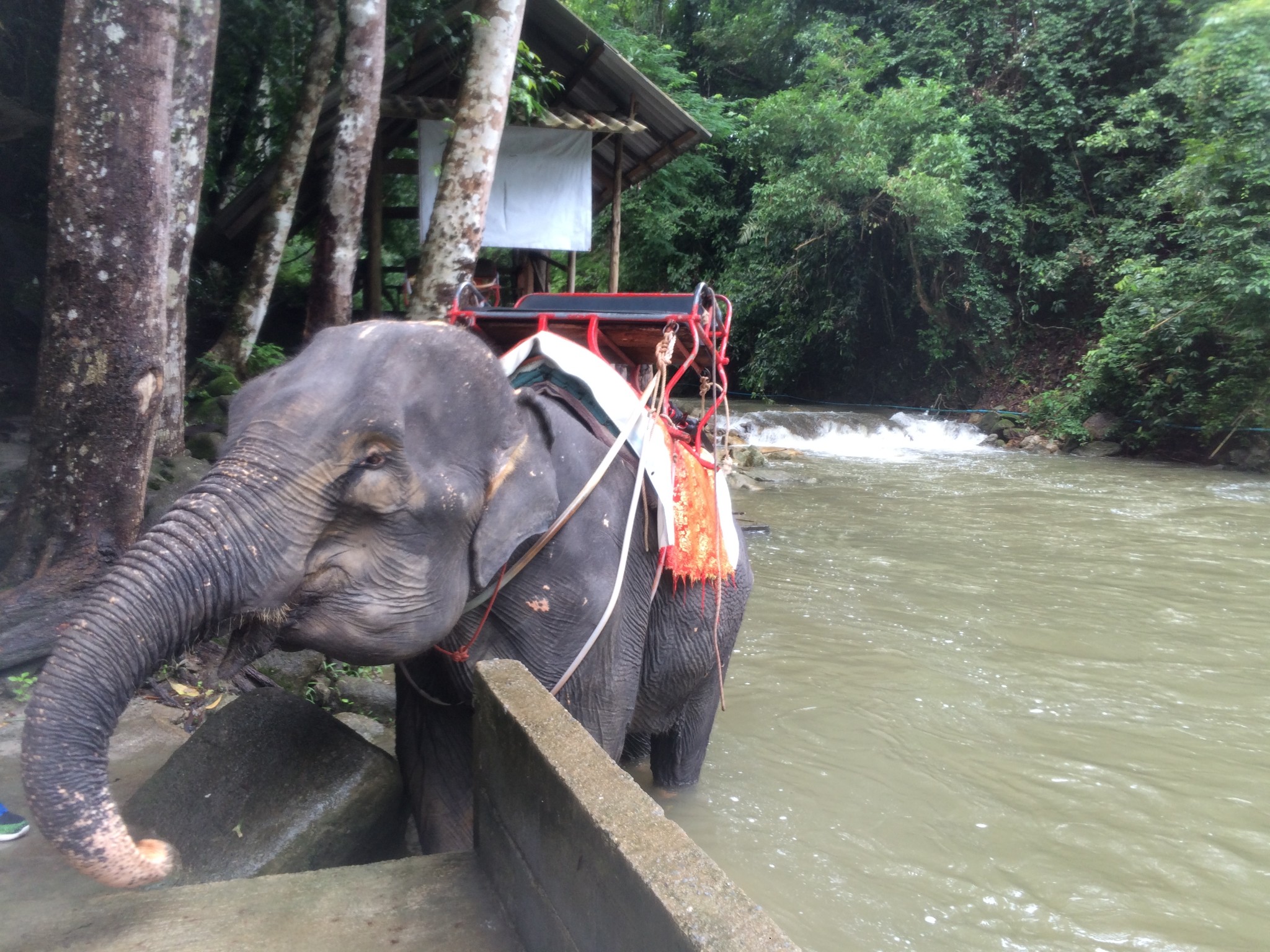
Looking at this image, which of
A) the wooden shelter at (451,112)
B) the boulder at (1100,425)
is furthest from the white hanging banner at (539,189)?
the boulder at (1100,425)

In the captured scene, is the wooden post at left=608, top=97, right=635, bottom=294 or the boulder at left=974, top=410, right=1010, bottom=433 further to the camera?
the boulder at left=974, top=410, right=1010, bottom=433

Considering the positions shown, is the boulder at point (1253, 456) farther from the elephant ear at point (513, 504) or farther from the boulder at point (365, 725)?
the elephant ear at point (513, 504)

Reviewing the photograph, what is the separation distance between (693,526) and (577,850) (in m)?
1.55

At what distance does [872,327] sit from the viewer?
75.9 feet

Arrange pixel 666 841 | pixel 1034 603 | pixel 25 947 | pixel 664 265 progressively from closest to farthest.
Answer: pixel 666 841
pixel 25 947
pixel 1034 603
pixel 664 265

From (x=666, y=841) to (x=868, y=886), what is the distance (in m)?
2.18

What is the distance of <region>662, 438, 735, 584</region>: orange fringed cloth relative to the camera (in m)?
3.29

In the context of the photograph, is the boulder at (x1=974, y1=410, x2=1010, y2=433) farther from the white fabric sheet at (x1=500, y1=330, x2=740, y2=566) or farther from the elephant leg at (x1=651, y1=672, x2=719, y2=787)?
the white fabric sheet at (x1=500, y1=330, x2=740, y2=566)

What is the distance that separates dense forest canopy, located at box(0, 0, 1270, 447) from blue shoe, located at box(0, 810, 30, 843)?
11.4 m

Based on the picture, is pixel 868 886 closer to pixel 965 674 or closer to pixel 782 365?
pixel 965 674

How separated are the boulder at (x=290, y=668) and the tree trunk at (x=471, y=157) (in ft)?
9.24

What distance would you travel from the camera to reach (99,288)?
3.85 m

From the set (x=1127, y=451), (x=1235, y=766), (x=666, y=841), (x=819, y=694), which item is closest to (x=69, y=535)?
(x=666, y=841)

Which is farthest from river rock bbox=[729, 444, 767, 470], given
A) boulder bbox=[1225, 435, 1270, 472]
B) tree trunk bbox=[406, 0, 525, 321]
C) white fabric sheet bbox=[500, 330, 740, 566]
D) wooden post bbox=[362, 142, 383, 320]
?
white fabric sheet bbox=[500, 330, 740, 566]
